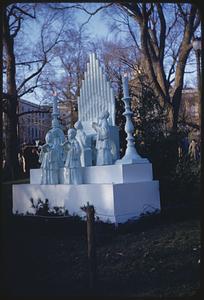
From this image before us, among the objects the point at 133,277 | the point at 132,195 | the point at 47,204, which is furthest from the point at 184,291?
the point at 47,204

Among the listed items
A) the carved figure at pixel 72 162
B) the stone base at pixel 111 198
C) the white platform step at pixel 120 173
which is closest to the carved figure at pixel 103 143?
the white platform step at pixel 120 173

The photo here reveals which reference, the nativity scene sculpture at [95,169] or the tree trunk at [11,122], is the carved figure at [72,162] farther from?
the tree trunk at [11,122]

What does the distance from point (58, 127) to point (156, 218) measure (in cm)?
289

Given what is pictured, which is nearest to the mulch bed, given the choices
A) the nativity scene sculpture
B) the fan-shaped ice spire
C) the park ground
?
the park ground

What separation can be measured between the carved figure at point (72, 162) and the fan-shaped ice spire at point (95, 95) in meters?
0.60

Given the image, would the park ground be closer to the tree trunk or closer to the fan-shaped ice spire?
the fan-shaped ice spire

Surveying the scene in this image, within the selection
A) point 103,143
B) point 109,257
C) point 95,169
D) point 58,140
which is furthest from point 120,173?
point 58,140

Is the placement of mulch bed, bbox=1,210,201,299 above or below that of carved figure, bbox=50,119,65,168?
below

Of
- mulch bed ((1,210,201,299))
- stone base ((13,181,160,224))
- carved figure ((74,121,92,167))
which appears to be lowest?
mulch bed ((1,210,201,299))

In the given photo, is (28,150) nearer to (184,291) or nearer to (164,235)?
(164,235)

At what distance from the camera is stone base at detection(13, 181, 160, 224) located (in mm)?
5089

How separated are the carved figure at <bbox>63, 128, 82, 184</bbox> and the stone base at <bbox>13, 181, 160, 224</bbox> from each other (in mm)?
173

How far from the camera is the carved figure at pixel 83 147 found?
6168 millimetres

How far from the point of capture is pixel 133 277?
10.4 feet
